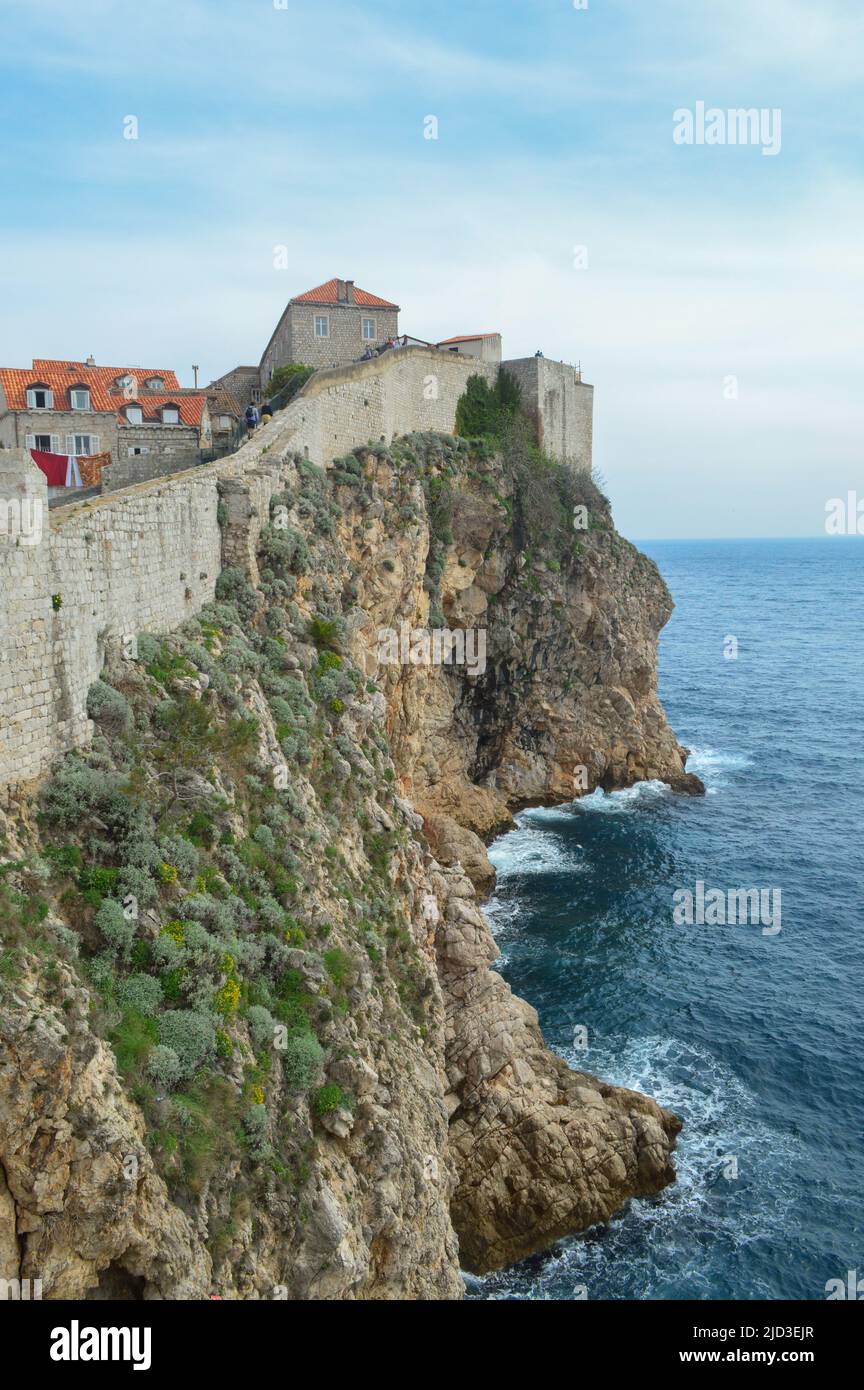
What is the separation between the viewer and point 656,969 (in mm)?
32562

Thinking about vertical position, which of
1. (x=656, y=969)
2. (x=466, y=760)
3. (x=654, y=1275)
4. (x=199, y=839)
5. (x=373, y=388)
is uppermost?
(x=373, y=388)

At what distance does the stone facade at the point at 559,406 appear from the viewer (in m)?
50.4

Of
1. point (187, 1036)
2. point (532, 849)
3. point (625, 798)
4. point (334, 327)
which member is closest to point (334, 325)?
point (334, 327)

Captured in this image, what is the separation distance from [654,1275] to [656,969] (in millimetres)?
12445

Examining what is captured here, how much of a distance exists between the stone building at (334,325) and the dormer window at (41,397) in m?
13.6

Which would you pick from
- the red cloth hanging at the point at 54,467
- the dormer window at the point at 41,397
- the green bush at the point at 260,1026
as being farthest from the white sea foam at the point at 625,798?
the green bush at the point at 260,1026

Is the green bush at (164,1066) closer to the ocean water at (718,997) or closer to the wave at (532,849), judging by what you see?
the ocean water at (718,997)

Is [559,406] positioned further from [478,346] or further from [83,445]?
[83,445]

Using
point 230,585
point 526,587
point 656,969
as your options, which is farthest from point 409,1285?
point 526,587

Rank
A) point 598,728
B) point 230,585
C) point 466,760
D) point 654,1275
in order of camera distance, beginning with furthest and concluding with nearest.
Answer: point 598,728 < point 466,760 < point 230,585 < point 654,1275

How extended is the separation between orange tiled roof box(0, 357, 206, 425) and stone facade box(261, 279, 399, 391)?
9.25 metres

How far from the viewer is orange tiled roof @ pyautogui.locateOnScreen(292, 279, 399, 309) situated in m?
42.1

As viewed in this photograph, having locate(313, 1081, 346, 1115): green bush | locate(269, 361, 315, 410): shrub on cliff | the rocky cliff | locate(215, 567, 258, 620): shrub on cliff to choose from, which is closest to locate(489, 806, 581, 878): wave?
the rocky cliff

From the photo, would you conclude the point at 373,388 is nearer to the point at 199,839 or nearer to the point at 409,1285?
the point at 199,839
